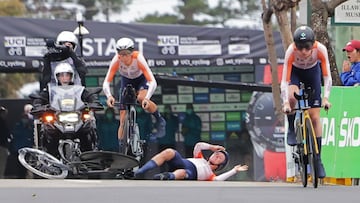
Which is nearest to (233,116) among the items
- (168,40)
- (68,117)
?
(168,40)

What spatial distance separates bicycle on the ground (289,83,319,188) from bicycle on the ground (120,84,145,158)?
3308 millimetres

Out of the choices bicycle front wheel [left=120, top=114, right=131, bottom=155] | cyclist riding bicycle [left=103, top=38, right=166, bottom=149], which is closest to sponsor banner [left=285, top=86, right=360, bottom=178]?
cyclist riding bicycle [left=103, top=38, right=166, bottom=149]

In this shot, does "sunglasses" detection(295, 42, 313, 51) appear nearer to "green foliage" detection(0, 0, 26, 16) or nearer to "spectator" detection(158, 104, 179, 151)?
"spectator" detection(158, 104, 179, 151)

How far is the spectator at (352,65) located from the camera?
16312 mm

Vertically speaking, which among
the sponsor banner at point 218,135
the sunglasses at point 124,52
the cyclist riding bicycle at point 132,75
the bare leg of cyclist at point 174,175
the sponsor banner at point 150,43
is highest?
the sponsor banner at point 150,43

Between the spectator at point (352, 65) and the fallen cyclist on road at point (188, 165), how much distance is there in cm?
206

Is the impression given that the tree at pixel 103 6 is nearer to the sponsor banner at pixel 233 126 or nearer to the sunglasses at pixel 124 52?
the sponsor banner at pixel 233 126

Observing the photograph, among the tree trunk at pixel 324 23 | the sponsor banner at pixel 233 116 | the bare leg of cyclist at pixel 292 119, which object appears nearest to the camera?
the bare leg of cyclist at pixel 292 119

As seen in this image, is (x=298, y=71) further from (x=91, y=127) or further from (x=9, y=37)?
(x=9, y=37)

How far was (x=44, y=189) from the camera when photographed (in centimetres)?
1186

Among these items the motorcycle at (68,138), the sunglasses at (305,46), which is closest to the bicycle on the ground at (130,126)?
the motorcycle at (68,138)

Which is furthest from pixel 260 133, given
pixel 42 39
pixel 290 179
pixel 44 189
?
pixel 44 189

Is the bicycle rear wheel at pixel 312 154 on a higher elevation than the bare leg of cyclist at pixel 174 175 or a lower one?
higher

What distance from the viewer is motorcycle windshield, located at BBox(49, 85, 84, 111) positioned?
15430 mm
